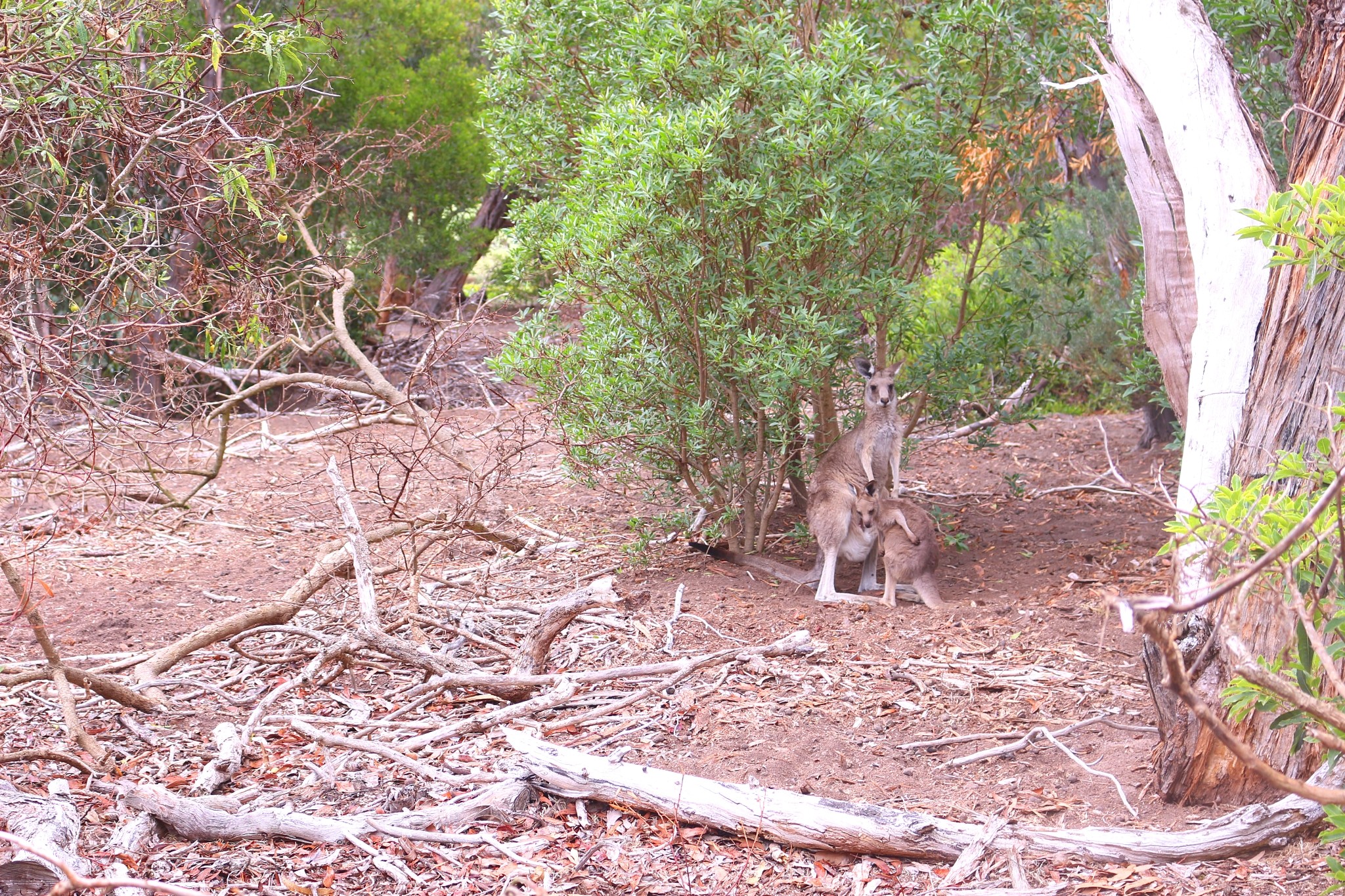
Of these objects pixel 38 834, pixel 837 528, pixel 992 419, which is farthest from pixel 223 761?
pixel 992 419

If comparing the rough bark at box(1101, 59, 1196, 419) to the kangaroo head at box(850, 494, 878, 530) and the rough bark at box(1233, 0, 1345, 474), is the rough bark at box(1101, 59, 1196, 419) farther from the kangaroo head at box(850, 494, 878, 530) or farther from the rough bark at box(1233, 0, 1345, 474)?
the kangaroo head at box(850, 494, 878, 530)

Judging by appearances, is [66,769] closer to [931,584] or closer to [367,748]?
[367,748]

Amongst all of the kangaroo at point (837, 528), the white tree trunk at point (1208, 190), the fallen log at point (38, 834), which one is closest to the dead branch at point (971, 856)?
the white tree trunk at point (1208, 190)

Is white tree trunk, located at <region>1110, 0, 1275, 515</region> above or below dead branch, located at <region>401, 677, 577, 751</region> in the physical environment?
above

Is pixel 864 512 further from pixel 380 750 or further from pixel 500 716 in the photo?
pixel 380 750

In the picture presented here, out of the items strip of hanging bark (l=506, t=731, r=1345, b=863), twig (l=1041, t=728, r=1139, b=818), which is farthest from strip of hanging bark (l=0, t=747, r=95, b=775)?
twig (l=1041, t=728, r=1139, b=818)

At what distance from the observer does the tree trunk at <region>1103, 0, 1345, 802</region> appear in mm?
3707

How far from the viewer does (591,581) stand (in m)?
7.28

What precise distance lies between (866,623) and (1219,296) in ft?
9.34

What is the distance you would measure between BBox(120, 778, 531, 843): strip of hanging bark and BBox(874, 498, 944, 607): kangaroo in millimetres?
3316

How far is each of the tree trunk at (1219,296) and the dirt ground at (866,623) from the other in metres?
0.34

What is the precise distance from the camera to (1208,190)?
4336mm

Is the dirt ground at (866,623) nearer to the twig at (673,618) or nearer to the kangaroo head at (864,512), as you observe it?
the twig at (673,618)

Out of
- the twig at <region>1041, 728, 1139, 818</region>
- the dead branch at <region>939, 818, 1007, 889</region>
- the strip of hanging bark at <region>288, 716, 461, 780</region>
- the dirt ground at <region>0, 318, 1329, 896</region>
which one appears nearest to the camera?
the dead branch at <region>939, 818, 1007, 889</region>
